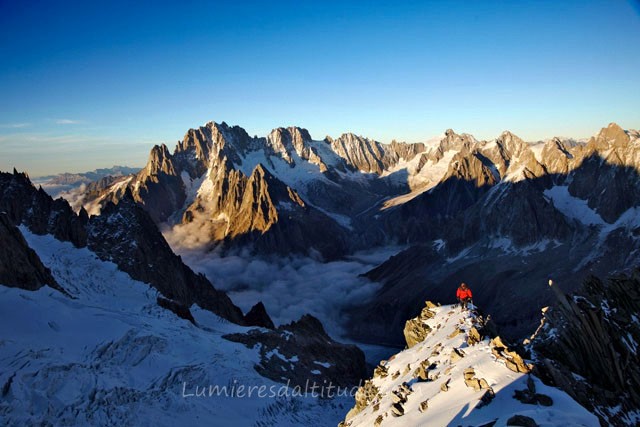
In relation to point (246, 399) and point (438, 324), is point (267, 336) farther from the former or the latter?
point (438, 324)

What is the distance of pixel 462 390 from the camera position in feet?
108

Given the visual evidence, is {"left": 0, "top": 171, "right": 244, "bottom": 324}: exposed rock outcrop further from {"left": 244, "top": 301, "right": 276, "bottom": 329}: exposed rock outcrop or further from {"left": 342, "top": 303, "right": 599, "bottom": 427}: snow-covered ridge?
{"left": 342, "top": 303, "right": 599, "bottom": 427}: snow-covered ridge

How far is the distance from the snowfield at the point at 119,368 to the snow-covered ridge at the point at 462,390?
25.4 m

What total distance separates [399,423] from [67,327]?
5259cm

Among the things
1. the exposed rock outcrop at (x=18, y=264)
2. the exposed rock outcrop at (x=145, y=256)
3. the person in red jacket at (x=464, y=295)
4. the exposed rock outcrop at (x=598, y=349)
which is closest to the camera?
the exposed rock outcrop at (x=598, y=349)

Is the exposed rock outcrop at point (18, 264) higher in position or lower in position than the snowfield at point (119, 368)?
higher

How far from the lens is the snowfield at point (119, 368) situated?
174 ft

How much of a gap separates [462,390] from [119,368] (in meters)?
50.2

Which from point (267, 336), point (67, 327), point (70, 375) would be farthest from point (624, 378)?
point (267, 336)

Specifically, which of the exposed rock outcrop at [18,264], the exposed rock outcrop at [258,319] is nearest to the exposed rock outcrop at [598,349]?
the exposed rock outcrop at [18,264]

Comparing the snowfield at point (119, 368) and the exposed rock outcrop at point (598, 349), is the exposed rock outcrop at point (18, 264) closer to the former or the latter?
the snowfield at point (119, 368)

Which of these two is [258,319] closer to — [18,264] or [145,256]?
[145,256]

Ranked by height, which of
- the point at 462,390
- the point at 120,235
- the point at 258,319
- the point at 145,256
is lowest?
the point at 258,319

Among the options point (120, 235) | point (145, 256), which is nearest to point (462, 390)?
point (145, 256)
